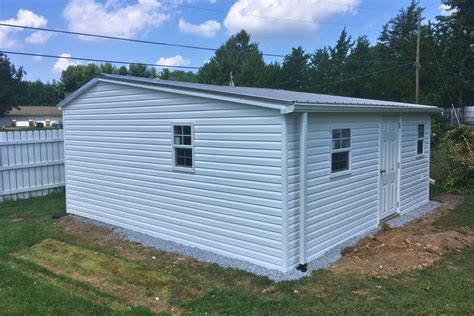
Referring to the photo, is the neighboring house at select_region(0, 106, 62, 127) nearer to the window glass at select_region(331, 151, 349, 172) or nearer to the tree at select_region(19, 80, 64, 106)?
the tree at select_region(19, 80, 64, 106)

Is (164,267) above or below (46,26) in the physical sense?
below

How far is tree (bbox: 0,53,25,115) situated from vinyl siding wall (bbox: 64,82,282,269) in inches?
2291

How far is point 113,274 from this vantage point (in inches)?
230

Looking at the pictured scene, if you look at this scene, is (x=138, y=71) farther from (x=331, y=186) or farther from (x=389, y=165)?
(x=331, y=186)

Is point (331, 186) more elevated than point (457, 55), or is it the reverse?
point (457, 55)

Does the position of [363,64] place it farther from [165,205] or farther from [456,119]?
[165,205]

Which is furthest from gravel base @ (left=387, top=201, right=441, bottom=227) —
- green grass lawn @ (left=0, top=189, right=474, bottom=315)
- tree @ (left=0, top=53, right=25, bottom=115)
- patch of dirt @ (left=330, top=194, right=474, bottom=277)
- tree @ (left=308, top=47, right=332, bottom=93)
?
tree @ (left=0, top=53, right=25, bottom=115)

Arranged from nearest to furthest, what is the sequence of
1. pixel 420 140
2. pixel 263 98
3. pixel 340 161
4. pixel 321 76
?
pixel 263 98
pixel 340 161
pixel 420 140
pixel 321 76

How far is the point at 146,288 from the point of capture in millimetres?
5324

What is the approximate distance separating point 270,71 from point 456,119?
892 inches

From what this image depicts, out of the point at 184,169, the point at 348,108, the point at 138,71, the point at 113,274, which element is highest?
the point at 138,71

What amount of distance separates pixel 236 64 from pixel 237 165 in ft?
171

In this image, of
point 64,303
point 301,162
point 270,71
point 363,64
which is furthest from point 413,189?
point 270,71

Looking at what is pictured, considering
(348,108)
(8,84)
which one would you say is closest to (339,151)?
(348,108)
